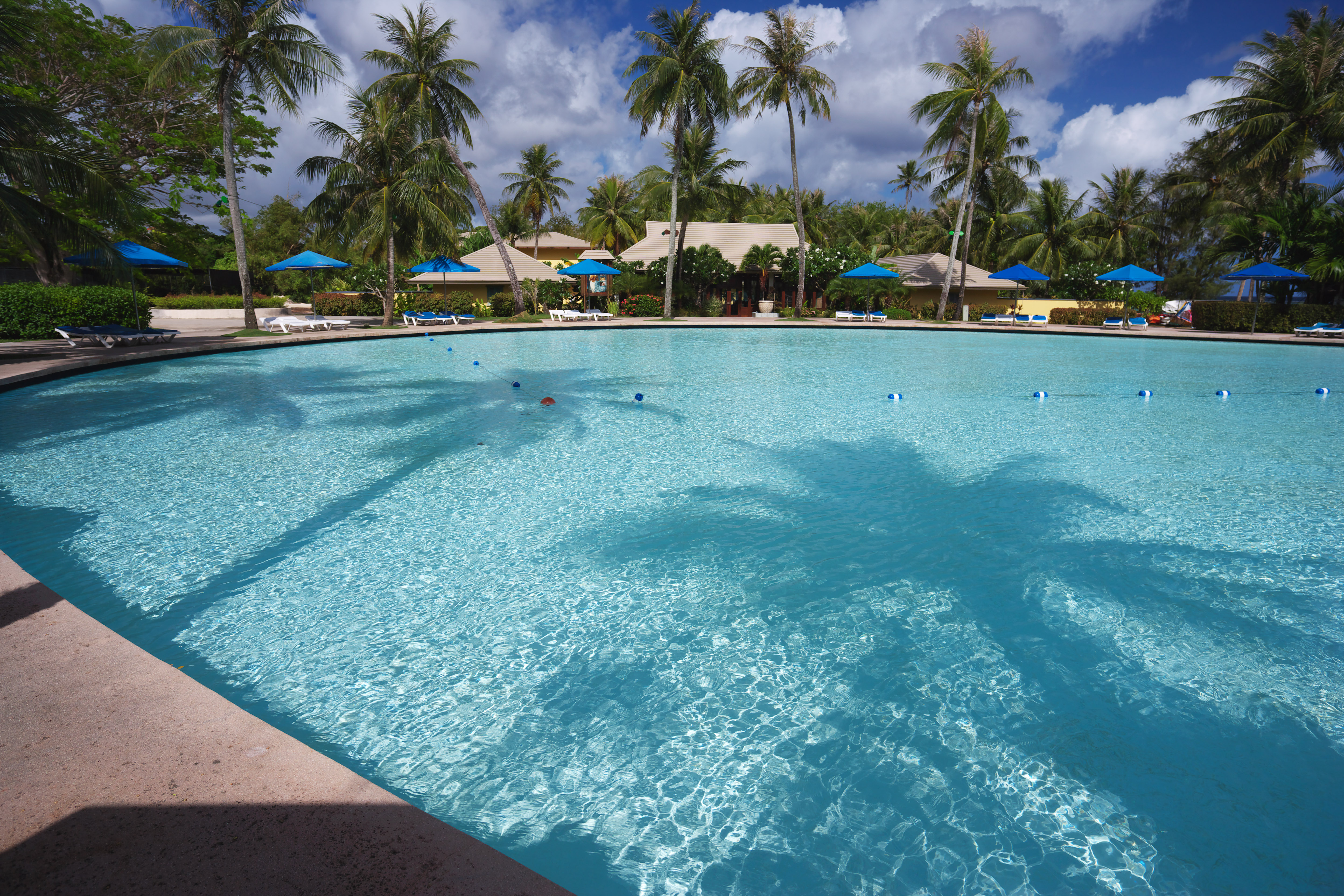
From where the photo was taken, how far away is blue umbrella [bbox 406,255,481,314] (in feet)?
96.2

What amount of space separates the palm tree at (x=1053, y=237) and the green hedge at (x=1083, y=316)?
7988 millimetres

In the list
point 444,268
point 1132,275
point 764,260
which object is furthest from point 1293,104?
point 444,268

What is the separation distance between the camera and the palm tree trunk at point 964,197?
3022 cm

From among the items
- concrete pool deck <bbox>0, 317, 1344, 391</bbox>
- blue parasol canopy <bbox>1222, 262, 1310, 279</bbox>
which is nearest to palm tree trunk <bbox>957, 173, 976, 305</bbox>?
concrete pool deck <bbox>0, 317, 1344, 391</bbox>

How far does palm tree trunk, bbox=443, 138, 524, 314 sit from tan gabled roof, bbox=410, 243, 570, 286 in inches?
115

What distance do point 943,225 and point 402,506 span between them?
4623 cm

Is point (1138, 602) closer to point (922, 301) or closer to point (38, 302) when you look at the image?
point (38, 302)

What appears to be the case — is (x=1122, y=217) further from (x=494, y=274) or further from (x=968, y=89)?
(x=494, y=274)

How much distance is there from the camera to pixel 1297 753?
127 inches

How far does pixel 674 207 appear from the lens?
101 feet

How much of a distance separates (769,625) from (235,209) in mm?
23294

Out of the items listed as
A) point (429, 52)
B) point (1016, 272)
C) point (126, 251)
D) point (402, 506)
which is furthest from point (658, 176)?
point (402, 506)

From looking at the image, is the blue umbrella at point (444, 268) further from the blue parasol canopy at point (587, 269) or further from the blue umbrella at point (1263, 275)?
the blue umbrella at point (1263, 275)

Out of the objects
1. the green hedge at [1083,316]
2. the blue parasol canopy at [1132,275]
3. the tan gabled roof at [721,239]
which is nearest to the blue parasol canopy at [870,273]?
the tan gabled roof at [721,239]
